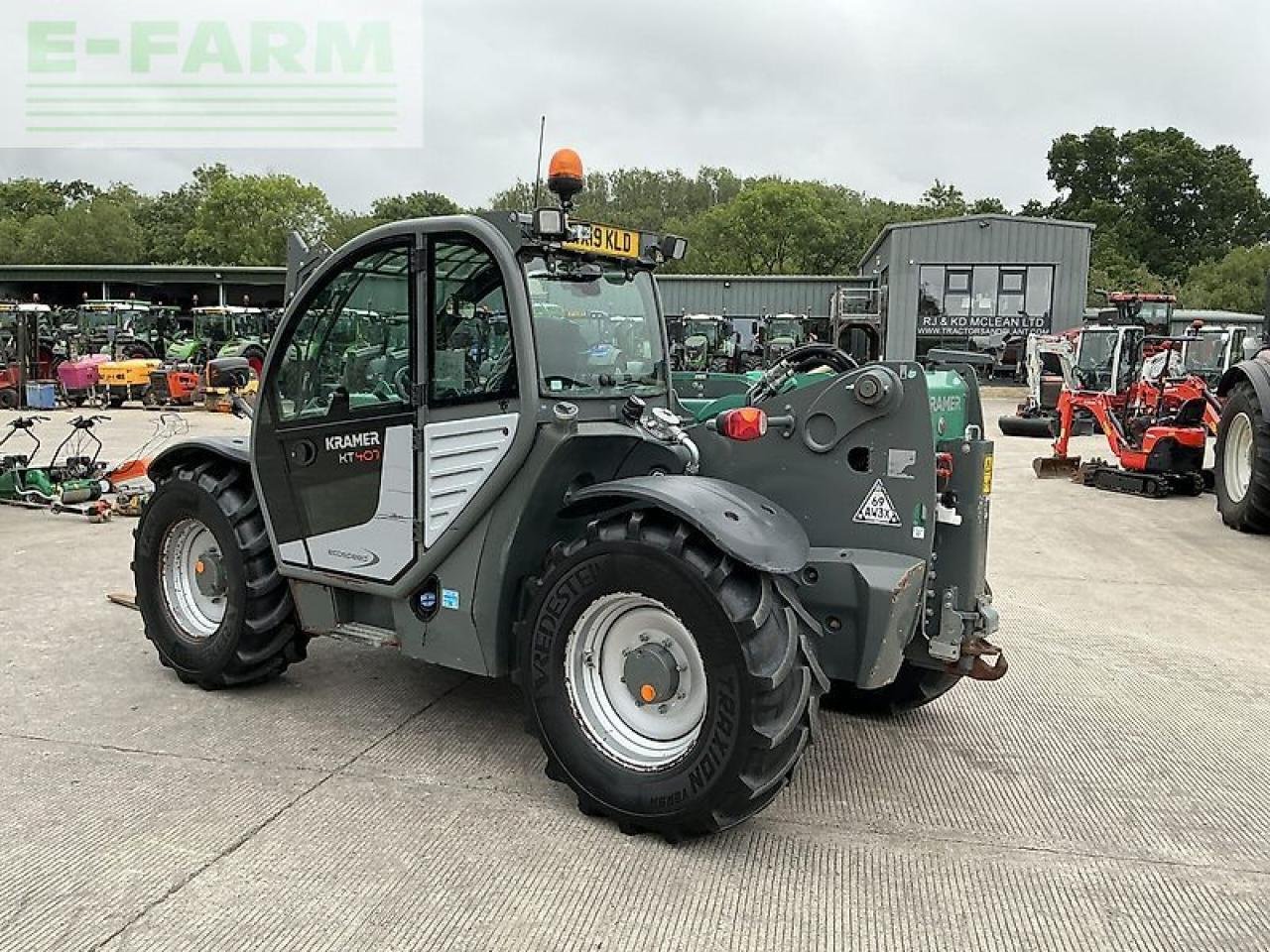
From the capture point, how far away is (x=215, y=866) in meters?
3.06

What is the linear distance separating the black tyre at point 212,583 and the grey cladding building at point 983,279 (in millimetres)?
28223

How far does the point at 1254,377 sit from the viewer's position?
31.1ft

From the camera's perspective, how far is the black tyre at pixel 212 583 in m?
4.41

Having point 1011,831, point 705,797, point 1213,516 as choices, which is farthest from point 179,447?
point 1213,516

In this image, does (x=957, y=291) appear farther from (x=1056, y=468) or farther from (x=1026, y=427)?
(x=1026, y=427)

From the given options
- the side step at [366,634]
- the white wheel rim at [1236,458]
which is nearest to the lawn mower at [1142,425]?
the white wheel rim at [1236,458]

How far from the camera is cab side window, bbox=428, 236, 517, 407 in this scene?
3639 mm

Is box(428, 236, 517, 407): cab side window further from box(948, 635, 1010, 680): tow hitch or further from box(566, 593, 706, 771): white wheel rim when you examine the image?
box(948, 635, 1010, 680): tow hitch

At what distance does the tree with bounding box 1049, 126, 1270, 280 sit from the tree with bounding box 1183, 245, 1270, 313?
7915mm

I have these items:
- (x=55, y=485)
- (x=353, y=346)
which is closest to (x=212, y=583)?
(x=353, y=346)

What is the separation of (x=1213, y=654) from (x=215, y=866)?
5.09 metres

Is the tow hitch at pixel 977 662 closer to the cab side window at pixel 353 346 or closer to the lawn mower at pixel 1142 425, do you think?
the cab side window at pixel 353 346

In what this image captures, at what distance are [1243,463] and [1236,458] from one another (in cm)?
9

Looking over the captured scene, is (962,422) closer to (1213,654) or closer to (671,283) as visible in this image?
(1213,654)
